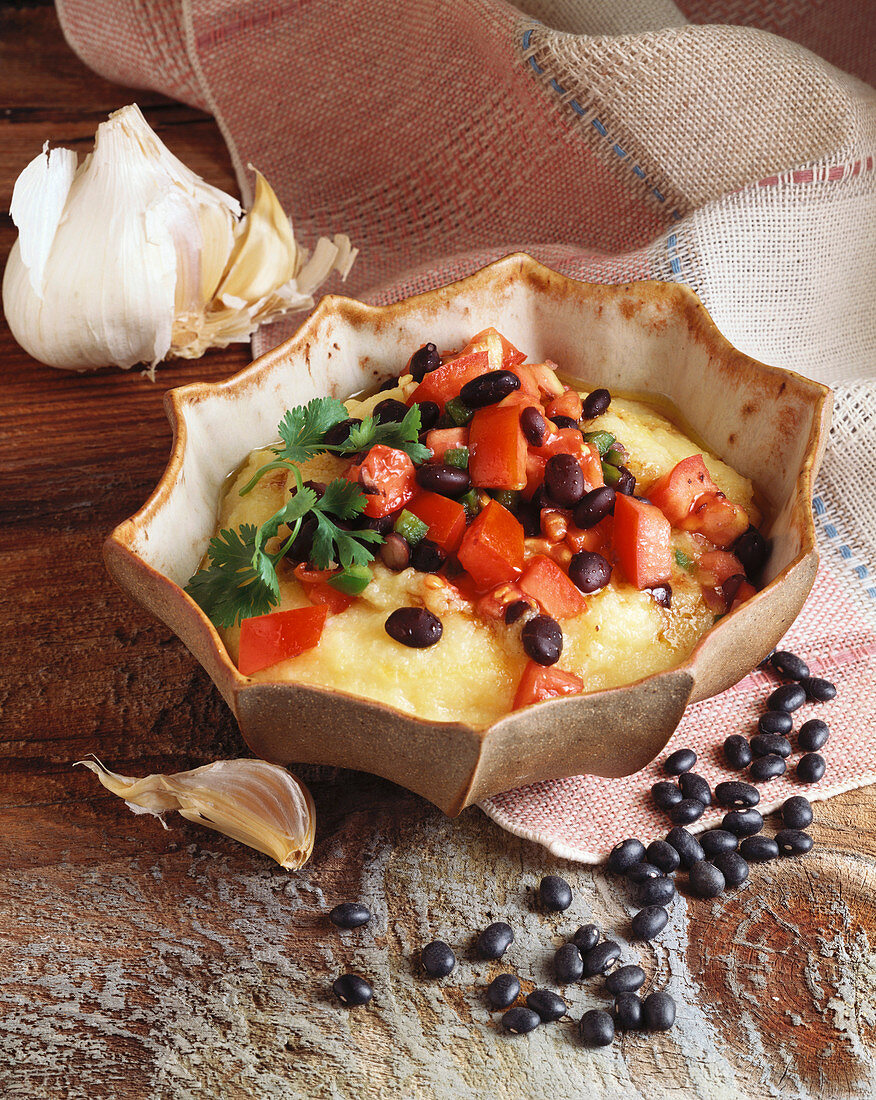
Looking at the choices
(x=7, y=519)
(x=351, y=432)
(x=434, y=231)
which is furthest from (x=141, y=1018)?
(x=434, y=231)

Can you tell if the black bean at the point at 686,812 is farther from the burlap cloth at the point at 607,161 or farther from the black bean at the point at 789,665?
the black bean at the point at 789,665

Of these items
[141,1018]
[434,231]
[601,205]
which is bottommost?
[141,1018]

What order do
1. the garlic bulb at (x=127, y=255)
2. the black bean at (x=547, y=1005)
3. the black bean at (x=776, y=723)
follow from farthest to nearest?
the garlic bulb at (x=127, y=255) → the black bean at (x=776, y=723) → the black bean at (x=547, y=1005)

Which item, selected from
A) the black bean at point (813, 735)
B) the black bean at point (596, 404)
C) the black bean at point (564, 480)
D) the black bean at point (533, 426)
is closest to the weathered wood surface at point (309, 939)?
the black bean at point (813, 735)

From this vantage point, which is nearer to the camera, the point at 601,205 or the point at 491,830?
the point at 491,830

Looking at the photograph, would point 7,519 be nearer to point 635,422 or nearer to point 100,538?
point 100,538

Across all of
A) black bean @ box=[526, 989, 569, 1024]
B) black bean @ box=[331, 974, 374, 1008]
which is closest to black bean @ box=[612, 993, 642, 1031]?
black bean @ box=[526, 989, 569, 1024]

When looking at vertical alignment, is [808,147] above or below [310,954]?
above
